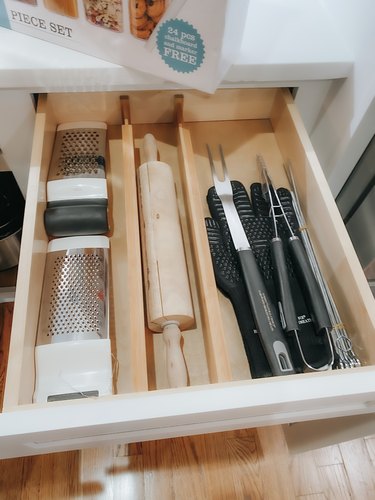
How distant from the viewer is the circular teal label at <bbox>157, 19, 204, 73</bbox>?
20.9 inches

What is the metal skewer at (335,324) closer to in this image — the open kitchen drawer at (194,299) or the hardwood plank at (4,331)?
the open kitchen drawer at (194,299)

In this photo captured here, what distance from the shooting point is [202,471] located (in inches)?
39.7

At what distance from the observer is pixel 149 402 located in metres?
0.43

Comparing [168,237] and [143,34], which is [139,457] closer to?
[168,237]

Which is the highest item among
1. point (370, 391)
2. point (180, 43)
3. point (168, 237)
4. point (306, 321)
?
point (180, 43)

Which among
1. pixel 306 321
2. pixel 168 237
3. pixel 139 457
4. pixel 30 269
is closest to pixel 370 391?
pixel 306 321

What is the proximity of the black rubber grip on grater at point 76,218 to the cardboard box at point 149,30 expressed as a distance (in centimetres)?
21

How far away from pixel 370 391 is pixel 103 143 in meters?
0.55

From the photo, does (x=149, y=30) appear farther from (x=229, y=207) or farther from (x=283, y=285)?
(x=283, y=285)

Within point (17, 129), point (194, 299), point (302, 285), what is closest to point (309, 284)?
point (302, 285)

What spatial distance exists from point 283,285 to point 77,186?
35cm


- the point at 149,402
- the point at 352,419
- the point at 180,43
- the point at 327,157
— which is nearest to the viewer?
the point at 149,402

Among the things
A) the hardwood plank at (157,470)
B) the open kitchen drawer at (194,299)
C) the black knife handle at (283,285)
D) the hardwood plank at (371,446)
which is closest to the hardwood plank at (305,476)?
the hardwood plank at (371,446)

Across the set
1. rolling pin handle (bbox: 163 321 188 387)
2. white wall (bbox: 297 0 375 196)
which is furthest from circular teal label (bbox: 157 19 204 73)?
rolling pin handle (bbox: 163 321 188 387)
